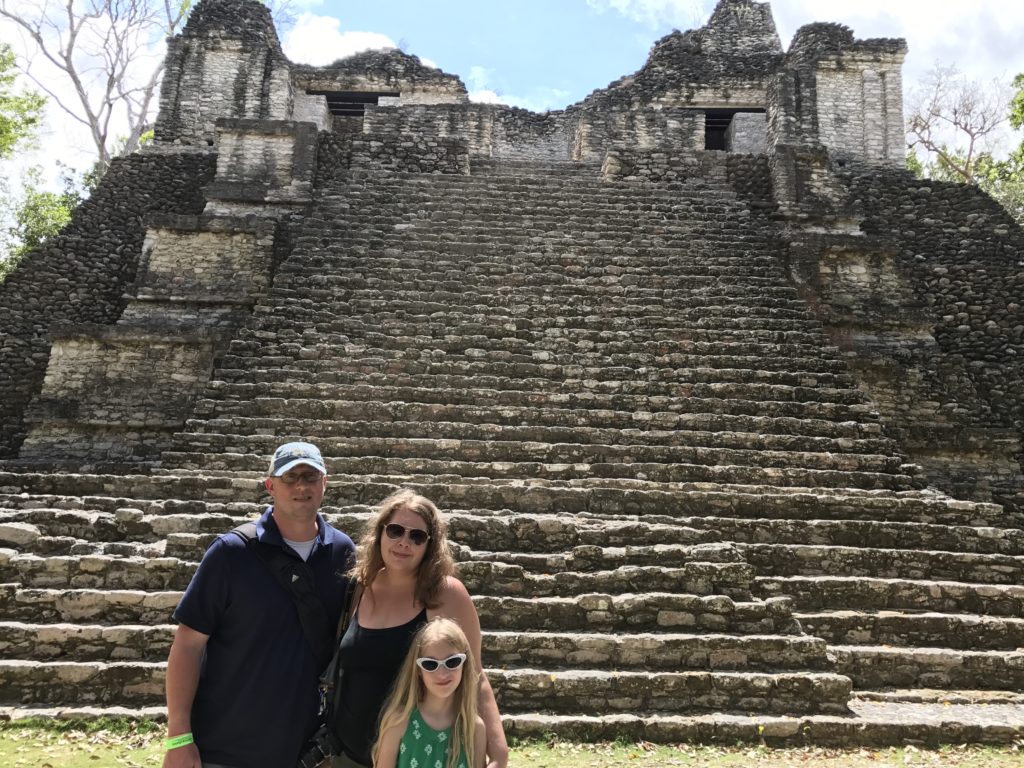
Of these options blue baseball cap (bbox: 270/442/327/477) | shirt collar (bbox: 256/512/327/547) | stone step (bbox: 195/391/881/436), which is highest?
stone step (bbox: 195/391/881/436)

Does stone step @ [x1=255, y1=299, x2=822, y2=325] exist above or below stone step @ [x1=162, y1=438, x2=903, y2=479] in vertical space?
above

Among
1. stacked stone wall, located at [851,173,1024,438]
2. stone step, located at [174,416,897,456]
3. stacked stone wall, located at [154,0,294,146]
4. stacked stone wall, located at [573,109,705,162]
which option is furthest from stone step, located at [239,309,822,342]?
stacked stone wall, located at [154,0,294,146]

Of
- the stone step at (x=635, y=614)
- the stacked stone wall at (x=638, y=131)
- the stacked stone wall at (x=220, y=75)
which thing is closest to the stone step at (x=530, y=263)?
the stacked stone wall at (x=638, y=131)

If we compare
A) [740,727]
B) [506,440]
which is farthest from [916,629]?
[506,440]

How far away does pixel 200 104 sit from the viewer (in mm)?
14156

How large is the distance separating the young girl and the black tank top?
6cm

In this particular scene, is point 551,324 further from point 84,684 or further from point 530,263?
point 84,684

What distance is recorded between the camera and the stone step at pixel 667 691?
3.64 m

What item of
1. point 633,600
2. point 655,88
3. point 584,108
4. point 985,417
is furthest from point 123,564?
point 655,88

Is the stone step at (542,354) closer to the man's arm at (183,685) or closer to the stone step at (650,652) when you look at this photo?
the stone step at (650,652)

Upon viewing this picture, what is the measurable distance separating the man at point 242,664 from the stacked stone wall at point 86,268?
293 inches

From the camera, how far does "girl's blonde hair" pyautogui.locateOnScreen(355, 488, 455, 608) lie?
201 cm

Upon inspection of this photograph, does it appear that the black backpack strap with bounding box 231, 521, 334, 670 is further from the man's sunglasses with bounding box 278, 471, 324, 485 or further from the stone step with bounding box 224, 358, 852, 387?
the stone step with bounding box 224, 358, 852, 387

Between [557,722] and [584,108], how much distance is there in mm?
14737
